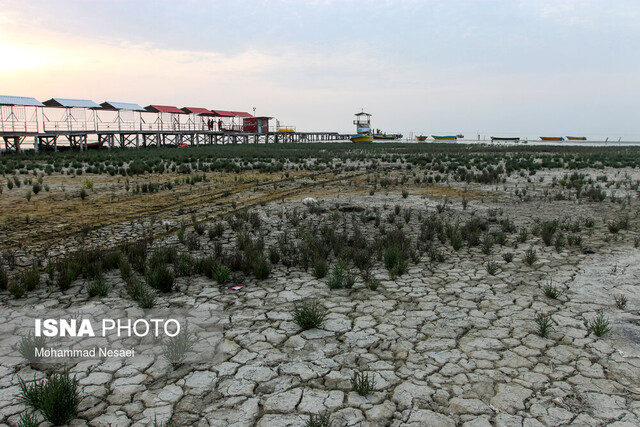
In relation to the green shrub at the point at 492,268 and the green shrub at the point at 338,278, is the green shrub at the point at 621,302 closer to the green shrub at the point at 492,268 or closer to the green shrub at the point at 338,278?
the green shrub at the point at 492,268

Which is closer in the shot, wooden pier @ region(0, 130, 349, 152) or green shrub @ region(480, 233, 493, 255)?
green shrub @ region(480, 233, 493, 255)

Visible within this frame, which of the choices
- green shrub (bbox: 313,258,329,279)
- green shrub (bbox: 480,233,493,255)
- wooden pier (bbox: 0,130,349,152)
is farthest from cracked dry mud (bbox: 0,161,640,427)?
wooden pier (bbox: 0,130,349,152)

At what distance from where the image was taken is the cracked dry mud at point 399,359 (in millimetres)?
3818

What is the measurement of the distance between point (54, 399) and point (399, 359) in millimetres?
3312

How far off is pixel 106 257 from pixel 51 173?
17639mm

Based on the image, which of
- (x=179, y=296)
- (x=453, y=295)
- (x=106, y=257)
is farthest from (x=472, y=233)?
(x=106, y=257)

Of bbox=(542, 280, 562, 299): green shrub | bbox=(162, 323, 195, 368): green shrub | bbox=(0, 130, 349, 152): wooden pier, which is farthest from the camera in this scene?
bbox=(0, 130, 349, 152): wooden pier

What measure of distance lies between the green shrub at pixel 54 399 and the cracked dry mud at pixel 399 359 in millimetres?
115

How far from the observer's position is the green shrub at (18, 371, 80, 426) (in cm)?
359

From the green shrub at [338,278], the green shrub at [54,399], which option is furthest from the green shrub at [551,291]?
the green shrub at [54,399]

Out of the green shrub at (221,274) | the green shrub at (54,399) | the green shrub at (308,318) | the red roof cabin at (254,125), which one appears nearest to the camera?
the green shrub at (54,399)

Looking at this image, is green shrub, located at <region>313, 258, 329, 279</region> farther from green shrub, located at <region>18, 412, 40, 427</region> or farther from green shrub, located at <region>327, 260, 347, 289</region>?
green shrub, located at <region>18, 412, 40, 427</region>

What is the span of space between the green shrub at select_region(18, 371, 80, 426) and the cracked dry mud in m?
0.12

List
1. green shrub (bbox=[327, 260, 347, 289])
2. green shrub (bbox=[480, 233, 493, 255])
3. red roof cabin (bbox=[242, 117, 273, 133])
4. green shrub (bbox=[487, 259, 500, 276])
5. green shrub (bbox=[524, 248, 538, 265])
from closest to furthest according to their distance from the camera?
green shrub (bbox=[327, 260, 347, 289]), green shrub (bbox=[487, 259, 500, 276]), green shrub (bbox=[524, 248, 538, 265]), green shrub (bbox=[480, 233, 493, 255]), red roof cabin (bbox=[242, 117, 273, 133])
